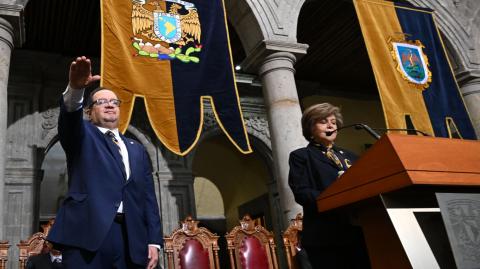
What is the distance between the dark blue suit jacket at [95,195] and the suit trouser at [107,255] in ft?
0.10

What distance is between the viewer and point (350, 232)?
1.97m

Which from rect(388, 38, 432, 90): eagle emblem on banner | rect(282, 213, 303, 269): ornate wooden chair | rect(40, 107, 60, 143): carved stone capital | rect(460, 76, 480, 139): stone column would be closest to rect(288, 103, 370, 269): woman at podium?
rect(282, 213, 303, 269): ornate wooden chair

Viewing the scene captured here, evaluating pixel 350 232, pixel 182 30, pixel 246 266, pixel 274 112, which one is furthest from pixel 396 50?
pixel 350 232

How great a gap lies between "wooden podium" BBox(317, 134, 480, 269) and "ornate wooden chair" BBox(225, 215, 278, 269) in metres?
2.99

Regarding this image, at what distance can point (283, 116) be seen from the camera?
16.7 ft

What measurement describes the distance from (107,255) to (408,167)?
1177mm

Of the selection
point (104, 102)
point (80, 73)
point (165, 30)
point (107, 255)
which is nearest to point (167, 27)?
point (165, 30)

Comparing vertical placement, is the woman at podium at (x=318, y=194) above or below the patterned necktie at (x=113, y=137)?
below

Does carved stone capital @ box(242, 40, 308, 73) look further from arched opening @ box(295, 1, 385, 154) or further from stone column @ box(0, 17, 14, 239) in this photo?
stone column @ box(0, 17, 14, 239)

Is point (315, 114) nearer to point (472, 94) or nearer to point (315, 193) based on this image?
point (315, 193)

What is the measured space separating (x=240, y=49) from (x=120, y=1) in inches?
156

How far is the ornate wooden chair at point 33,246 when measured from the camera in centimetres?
428

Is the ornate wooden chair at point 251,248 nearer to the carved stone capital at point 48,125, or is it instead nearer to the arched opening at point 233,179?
the carved stone capital at point 48,125

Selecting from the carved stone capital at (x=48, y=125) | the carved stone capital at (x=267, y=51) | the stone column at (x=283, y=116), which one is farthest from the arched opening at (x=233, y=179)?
the stone column at (x=283, y=116)
